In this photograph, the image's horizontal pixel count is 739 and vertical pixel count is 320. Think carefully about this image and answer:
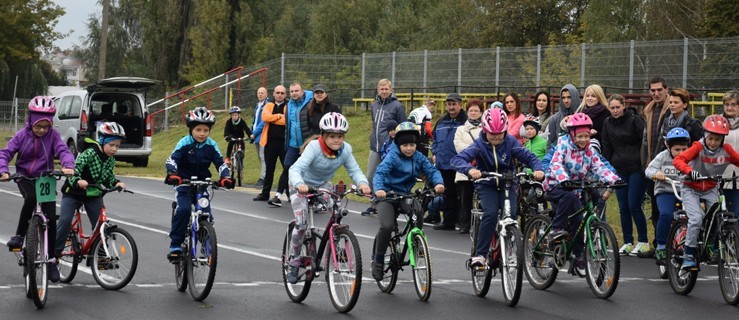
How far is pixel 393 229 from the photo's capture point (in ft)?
37.0

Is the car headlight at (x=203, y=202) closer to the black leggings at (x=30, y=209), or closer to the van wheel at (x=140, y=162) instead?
the black leggings at (x=30, y=209)

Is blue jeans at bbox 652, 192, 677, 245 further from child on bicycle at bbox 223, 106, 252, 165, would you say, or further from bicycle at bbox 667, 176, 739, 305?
child on bicycle at bbox 223, 106, 252, 165

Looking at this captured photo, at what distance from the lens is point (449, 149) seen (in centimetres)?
1722

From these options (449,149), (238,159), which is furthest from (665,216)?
(238,159)

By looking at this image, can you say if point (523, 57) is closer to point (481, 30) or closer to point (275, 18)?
point (481, 30)

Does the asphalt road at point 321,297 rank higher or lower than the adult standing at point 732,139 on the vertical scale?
lower

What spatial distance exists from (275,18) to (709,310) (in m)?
67.0

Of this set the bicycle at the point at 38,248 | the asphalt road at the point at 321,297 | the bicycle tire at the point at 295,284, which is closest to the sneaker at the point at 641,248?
the asphalt road at the point at 321,297

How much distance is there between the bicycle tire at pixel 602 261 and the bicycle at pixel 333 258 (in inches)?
88.5

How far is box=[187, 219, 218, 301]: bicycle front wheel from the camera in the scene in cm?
1077

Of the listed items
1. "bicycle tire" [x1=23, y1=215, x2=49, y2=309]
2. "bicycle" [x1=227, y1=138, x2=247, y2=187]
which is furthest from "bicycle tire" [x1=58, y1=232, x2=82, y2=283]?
"bicycle" [x1=227, y1=138, x2=247, y2=187]

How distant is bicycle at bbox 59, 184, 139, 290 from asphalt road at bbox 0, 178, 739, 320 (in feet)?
0.49

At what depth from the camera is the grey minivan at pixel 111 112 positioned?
2888 centimetres

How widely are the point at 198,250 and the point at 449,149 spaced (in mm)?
6710
